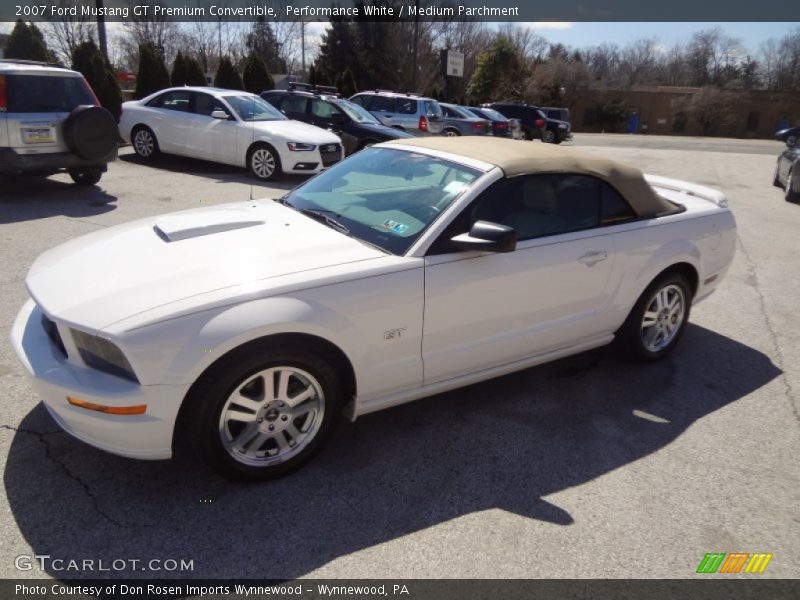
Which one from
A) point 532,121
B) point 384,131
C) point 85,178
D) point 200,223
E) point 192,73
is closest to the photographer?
point 200,223

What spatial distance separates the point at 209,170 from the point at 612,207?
9.71 meters

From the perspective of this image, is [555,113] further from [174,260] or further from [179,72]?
[174,260]

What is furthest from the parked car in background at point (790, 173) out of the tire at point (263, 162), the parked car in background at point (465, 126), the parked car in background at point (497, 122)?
the tire at point (263, 162)

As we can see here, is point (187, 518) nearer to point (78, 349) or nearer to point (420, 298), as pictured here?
point (78, 349)

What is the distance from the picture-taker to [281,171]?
1109 centimetres

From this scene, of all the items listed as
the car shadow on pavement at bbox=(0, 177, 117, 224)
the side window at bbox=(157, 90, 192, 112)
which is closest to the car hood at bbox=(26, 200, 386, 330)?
the car shadow on pavement at bbox=(0, 177, 117, 224)

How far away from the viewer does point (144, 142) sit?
12094 mm

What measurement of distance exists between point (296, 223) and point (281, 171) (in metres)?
7.91

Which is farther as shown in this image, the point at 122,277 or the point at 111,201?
the point at 111,201

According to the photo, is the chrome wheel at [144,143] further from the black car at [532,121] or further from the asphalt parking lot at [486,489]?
the black car at [532,121]

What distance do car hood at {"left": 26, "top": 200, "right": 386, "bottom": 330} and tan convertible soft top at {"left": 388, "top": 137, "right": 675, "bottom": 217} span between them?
40.1 inches

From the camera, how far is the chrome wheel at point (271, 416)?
280 centimetres

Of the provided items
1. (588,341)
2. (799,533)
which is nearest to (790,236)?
(588,341)

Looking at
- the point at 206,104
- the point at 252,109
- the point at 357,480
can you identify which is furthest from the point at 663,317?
the point at 206,104
